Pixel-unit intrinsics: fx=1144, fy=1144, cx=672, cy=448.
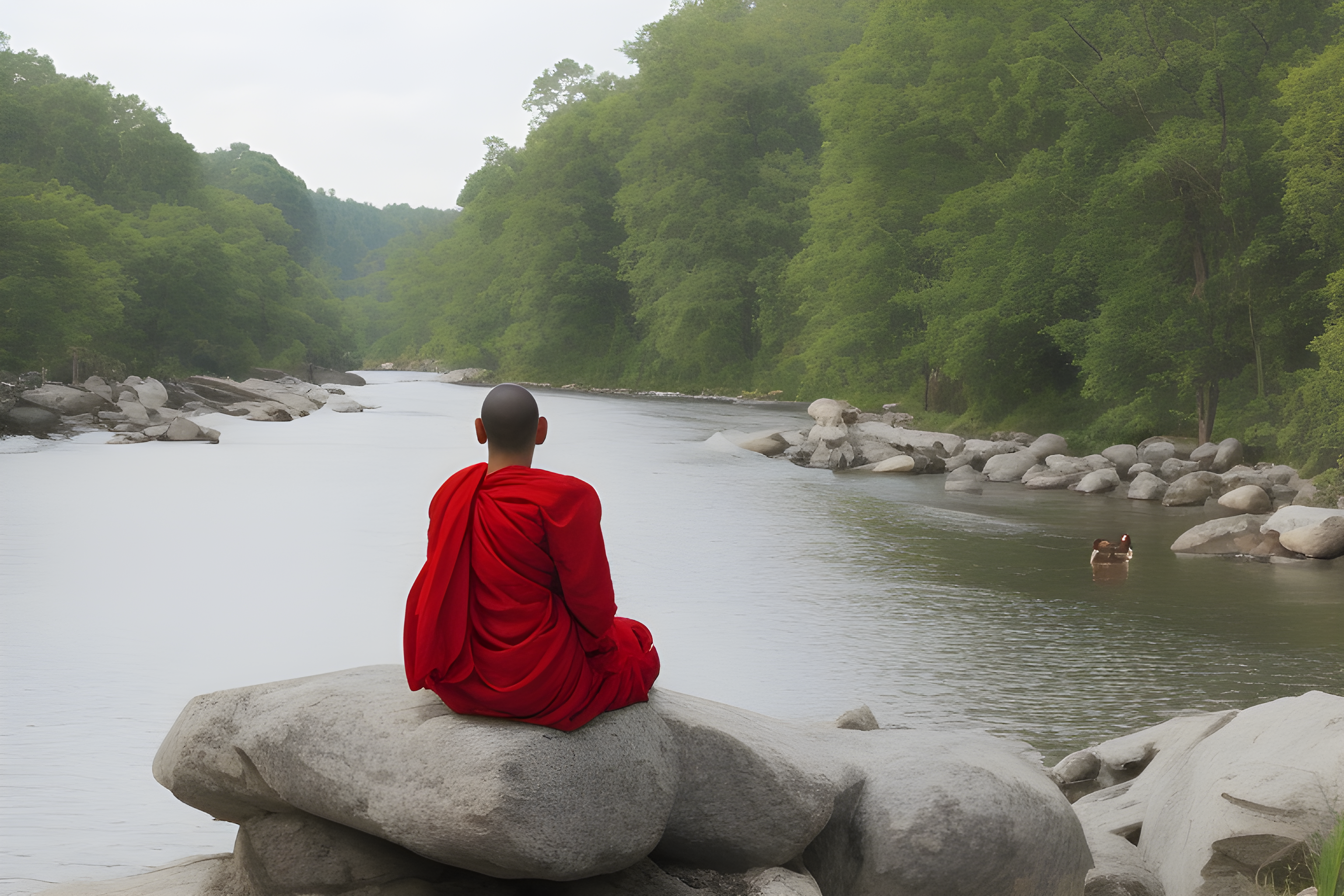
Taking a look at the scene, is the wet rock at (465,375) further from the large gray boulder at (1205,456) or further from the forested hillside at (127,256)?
the large gray boulder at (1205,456)

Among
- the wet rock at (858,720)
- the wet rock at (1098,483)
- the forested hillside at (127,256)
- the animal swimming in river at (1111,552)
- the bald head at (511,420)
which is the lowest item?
the wet rock at (858,720)

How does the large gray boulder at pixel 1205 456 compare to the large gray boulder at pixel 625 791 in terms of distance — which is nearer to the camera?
the large gray boulder at pixel 625 791

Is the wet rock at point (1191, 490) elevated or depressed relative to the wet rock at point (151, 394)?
elevated

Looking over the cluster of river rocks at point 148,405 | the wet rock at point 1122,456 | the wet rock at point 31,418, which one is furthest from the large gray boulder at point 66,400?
the wet rock at point 1122,456

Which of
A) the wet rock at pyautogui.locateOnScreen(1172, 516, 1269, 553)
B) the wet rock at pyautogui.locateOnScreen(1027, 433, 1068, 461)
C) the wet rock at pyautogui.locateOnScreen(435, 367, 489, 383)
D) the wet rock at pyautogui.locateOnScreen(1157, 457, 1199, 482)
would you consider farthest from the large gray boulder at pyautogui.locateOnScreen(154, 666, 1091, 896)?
the wet rock at pyautogui.locateOnScreen(435, 367, 489, 383)

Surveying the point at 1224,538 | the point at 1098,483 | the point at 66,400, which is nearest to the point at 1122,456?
the point at 1098,483

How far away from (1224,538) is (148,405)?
3059cm

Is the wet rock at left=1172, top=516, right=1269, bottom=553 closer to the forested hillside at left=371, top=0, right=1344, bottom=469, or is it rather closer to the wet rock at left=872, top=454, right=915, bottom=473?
the forested hillside at left=371, top=0, right=1344, bottom=469

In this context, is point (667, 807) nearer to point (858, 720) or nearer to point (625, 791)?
A: point (625, 791)

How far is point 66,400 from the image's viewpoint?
3092 centimetres

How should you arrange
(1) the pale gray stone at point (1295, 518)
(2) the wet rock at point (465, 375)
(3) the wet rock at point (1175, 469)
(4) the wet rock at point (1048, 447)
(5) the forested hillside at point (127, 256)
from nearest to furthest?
(1) the pale gray stone at point (1295, 518), (3) the wet rock at point (1175, 469), (4) the wet rock at point (1048, 447), (5) the forested hillside at point (127, 256), (2) the wet rock at point (465, 375)

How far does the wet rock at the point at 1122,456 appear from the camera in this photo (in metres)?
21.5

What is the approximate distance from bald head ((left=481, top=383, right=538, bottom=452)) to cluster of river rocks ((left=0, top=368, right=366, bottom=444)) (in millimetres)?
25515

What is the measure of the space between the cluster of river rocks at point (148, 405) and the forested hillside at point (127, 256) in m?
1.96
